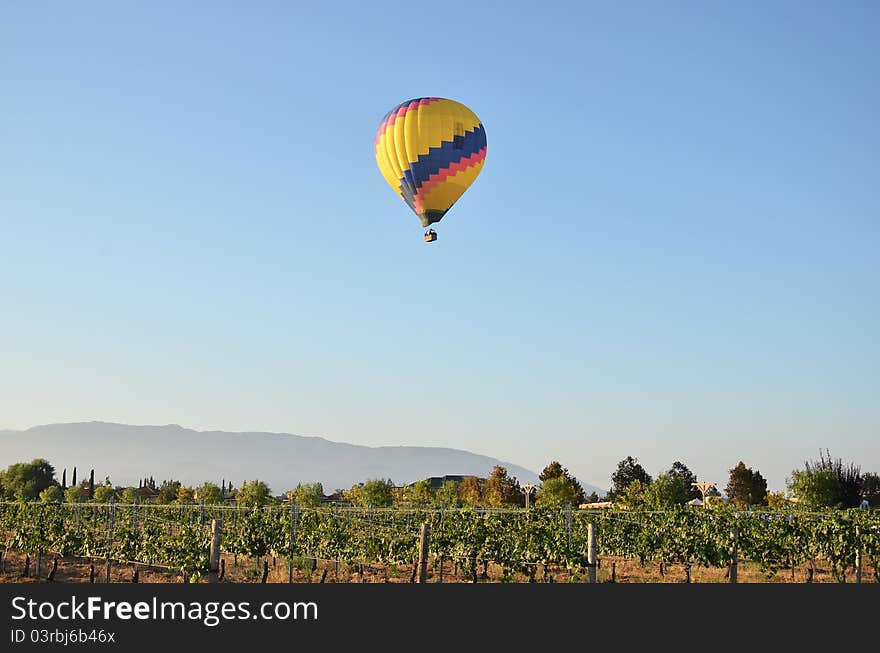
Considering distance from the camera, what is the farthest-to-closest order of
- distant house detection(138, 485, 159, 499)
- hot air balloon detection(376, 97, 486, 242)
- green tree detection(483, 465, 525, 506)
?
1. distant house detection(138, 485, 159, 499)
2. green tree detection(483, 465, 525, 506)
3. hot air balloon detection(376, 97, 486, 242)

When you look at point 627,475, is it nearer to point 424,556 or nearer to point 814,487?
point 814,487

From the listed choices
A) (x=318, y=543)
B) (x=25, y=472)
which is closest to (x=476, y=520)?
(x=318, y=543)

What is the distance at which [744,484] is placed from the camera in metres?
78.3

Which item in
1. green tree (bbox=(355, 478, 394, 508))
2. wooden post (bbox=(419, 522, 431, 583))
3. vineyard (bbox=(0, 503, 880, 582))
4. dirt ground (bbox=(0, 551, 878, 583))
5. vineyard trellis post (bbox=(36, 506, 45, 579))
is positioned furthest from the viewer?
green tree (bbox=(355, 478, 394, 508))

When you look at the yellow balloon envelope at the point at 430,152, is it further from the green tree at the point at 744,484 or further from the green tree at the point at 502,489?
the green tree at the point at 744,484

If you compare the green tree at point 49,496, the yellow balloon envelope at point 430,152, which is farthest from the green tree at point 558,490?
the yellow balloon envelope at point 430,152

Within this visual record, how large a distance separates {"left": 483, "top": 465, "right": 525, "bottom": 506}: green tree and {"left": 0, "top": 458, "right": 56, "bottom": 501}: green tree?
50330 mm

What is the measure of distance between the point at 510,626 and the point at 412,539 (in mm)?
14529

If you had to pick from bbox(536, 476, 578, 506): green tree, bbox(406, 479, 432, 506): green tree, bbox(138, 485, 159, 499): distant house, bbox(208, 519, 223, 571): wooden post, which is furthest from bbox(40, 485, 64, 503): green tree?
bbox(536, 476, 578, 506): green tree

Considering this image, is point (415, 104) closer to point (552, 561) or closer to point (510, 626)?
point (552, 561)

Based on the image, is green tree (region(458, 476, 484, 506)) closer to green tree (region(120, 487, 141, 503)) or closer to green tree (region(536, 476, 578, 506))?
green tree (region(536, 476, 578, 506))

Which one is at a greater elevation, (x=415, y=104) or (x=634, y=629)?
(x=415, y=104)

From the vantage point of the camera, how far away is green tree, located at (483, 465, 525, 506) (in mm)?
71875

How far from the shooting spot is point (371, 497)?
73750 millimetres
